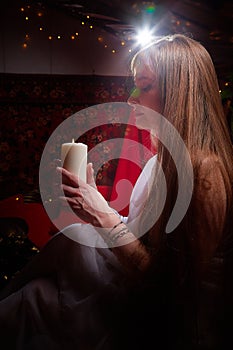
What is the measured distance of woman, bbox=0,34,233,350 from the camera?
2.67ft

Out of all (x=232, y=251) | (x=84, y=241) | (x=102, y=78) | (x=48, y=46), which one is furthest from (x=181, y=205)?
(x=48, y=46)

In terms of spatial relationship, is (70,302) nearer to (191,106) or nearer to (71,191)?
(71,191)

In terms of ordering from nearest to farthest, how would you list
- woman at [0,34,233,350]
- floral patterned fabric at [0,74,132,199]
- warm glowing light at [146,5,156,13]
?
woman at [0,34,233,350] → warm glowing light at [146,5,156,13] → floral patterned fabric at [0,74,132,199]

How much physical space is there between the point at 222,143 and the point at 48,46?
9.53 ft

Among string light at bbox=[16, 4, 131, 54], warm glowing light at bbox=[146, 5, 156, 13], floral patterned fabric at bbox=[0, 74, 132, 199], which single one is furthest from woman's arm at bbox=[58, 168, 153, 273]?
string light at bbox=[16, 4, 131, 54]

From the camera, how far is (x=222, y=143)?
2.78 ft

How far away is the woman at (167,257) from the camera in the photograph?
32.1 inches

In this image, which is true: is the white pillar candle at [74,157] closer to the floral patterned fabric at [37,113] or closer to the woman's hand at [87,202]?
the woman's hand at [87,202]

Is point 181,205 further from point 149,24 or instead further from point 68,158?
point 149,24

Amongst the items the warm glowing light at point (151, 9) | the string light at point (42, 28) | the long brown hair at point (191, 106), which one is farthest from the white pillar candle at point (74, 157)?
the string light at point (42, 28)

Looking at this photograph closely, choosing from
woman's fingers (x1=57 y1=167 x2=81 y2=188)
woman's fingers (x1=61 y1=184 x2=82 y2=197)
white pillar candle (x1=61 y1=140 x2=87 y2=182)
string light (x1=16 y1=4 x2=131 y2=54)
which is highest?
string light (x1=16 y1=4 x2=131 y2=54)

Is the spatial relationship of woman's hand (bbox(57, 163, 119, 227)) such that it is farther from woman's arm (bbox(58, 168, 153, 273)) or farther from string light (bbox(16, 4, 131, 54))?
string light (bbox(16, 4, 131, 54))

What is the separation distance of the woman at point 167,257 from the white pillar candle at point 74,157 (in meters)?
0.02

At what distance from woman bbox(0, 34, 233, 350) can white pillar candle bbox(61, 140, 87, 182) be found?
2cm
